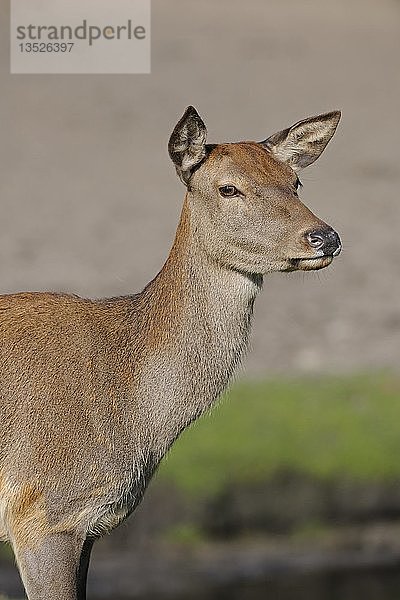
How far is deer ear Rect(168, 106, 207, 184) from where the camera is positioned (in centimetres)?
780

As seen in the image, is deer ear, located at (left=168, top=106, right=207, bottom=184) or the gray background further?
the gray background

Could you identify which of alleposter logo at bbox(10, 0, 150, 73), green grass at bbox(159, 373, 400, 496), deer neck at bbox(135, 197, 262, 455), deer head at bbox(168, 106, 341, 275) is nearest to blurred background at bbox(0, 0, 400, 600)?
green grass at bbox(159, 373, 400, 496)

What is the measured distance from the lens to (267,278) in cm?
1809

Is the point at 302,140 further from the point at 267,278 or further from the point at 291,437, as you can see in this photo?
the point at 267,278

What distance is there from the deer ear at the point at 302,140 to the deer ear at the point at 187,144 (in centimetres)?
52

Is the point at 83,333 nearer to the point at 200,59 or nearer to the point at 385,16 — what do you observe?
the point at 200,59

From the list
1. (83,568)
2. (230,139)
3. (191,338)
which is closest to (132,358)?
(191,338)

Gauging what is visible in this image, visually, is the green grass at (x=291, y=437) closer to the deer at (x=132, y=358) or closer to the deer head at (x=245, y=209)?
the deer at (x=132, y=358)

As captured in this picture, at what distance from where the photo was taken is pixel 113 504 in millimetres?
7742

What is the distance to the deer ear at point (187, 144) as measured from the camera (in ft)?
25.6

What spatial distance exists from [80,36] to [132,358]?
10731mm

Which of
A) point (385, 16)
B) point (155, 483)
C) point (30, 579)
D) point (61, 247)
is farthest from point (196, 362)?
point (385, 16)

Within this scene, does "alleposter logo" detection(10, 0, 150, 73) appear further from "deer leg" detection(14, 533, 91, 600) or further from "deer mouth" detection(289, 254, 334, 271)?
"deer leg" detection(14, 533, 91, 600)

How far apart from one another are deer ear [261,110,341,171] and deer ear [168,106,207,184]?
20.4 inches
